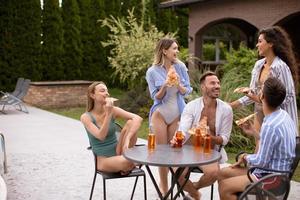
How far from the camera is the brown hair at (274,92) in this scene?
324 centimetres

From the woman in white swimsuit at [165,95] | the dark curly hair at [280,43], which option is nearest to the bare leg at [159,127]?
the woman in white swimsuit at [165,95]

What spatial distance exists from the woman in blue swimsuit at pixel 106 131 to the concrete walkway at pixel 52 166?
3.07 ft

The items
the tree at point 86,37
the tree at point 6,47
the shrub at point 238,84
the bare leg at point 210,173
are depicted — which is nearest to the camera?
the bare leg at point 210,173

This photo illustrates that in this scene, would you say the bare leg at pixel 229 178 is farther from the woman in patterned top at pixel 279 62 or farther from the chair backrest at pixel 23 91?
the chair backrest at pixel 23 91

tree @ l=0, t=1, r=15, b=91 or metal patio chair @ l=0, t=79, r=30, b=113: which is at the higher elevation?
tree @ l=0, t=1, r=15, b=91

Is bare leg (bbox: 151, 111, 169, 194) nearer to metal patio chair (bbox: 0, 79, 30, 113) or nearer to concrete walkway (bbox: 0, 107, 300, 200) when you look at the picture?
concrete walkway (bbox: 0, 107, 300, 200)

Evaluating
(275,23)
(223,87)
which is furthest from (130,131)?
(275,23)

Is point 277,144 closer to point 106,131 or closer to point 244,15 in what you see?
point 106,131

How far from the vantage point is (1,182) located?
15.3 feet

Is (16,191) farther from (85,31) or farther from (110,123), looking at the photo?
(85,31)

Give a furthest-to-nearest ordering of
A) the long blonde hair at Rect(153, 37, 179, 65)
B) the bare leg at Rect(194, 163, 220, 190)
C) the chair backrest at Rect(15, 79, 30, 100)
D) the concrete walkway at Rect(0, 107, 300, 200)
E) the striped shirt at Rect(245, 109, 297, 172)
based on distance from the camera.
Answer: the chair backrest at Rect(15, 79, 30, 100)
the concrete walkway at Rect(0, 107, 300, 200)
the long blonde hair at Rect(153, 37, 179, 65)
the bare leg at Rect(194, 163, 220, 190)
the striped shirt at Rect(245, 109, 297, 172)

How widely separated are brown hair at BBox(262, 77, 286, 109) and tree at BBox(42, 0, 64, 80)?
49.3 feet

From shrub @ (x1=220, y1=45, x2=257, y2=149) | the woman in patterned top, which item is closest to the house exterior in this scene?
shrub @ (x1=220, y1=45, x2=257, y2=149)

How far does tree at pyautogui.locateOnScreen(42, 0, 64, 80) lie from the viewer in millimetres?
17281
